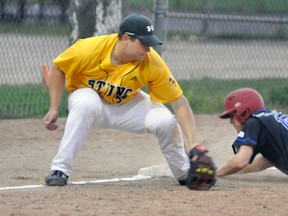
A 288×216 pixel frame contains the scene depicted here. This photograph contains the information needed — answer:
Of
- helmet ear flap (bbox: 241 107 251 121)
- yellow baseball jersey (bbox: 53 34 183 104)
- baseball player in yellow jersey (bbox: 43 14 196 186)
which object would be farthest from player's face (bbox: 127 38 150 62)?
helmet ear flap (bbox: 241 107 251 121)

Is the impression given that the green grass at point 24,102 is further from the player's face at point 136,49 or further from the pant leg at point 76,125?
the player's face at point 136,49

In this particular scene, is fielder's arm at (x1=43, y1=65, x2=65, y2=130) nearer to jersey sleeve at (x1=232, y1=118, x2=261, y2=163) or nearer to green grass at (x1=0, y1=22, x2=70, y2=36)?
jersey sleeve at (x1=232, y1=118, x2=261, y2=163)

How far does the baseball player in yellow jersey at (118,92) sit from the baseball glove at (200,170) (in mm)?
117

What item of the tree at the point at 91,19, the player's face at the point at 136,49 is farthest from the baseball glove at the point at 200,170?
the tree at the point at 91,19

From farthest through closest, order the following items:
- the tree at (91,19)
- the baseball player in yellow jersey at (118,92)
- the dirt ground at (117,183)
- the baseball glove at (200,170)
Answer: the tree at (91,19) → the baseball player in yellow jersey at (118,92) → the baseball glove at (200,170) → the dirt ground at (117,183)

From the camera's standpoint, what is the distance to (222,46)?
13.6 metres

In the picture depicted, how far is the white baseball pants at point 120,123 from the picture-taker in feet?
21.8

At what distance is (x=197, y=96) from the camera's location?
38.1 feet

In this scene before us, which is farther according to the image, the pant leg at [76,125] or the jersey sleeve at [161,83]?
the jersey sleeve at [161,83]

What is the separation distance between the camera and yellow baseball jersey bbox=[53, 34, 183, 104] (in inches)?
263

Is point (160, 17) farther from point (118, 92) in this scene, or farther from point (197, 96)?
point (118, 92)

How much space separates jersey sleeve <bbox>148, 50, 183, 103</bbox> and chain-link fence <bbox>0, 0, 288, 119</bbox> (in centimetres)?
325

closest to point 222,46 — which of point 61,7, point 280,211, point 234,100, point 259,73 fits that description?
point 259,73

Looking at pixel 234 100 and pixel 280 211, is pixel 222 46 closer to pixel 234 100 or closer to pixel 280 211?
pixel 234 100
